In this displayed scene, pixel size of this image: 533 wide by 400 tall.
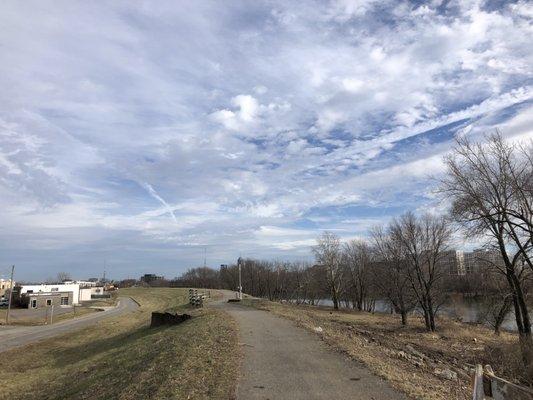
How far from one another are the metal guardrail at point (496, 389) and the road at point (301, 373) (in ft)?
8.73

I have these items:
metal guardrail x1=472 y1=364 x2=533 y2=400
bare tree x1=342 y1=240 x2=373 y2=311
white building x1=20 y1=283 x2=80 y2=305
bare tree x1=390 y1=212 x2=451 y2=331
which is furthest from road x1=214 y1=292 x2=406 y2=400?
white building x1=20 y1=283 x2=80 y2=305

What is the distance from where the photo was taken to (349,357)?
12.4 metres

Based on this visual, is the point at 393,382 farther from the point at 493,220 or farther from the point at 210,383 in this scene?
the point at 493,220

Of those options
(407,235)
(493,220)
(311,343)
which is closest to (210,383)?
(311,343)

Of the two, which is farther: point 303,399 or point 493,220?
point 493,220

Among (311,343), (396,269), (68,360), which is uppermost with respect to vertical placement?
(396,269)

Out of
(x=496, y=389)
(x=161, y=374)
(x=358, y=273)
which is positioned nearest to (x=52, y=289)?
(x=358, y=273)

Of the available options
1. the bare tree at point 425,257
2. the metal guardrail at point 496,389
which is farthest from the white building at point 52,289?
the metal guardrail at point 496,389

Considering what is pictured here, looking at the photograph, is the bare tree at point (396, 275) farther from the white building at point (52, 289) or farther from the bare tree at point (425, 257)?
the white building at point (52, 289)

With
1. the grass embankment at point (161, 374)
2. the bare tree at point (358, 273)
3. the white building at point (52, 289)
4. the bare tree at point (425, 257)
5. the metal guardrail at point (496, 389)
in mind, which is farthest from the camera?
the white building at point (52, 289)

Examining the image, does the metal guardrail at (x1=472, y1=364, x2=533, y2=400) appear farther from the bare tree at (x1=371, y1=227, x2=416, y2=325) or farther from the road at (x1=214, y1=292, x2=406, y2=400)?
the bare tree at (x1=371, y1=227, x2=416, y2=325)

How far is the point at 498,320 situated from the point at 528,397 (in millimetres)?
30762

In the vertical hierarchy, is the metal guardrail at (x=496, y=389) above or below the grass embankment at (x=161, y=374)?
above

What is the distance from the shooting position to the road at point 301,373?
9039mm
